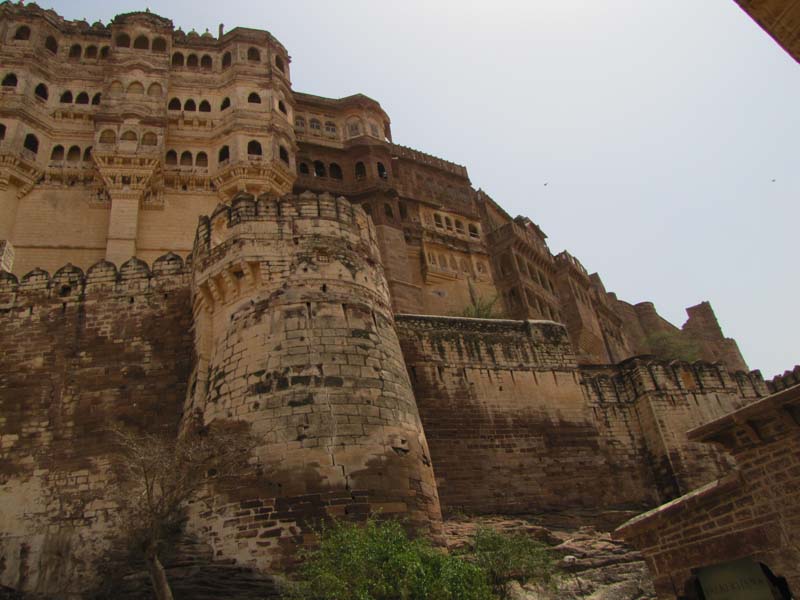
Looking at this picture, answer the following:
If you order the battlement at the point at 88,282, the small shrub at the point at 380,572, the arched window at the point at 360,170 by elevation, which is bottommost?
the small shrub at the point at 380,572

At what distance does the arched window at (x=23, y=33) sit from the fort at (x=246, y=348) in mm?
143

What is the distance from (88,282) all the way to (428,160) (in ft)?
94.9

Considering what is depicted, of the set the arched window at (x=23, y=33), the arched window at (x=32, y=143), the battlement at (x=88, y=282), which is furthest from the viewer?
the arched window at (x=23, y=33)

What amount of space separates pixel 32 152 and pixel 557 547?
2914 cm

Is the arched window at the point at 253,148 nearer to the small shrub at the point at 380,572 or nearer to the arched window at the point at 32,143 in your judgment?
the arched window at the point at 32,143

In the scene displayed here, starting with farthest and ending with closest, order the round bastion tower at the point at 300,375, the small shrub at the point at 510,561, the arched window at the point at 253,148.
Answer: the arched window at the point at 253,148 → the small shrub at the point at 510,561 → the round bastion tower at the point at 300,375

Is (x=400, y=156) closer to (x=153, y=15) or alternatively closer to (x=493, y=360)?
(x=153, y=15)

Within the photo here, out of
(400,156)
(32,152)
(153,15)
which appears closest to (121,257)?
(32,152)

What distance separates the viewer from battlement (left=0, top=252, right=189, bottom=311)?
16797 mm

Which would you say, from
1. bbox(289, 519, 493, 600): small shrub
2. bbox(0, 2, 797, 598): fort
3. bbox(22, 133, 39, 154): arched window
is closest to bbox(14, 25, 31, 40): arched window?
bbox(0, 2, 797, 598): fort

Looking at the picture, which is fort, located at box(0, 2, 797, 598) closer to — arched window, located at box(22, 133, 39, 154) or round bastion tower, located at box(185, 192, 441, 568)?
round bastion tower, located at box(185, 192, 441, 568)

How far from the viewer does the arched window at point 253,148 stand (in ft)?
110

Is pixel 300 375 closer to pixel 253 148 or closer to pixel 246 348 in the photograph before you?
pixel 246 348

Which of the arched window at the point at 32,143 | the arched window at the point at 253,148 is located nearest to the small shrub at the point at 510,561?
the arched window at the point at 253,148
